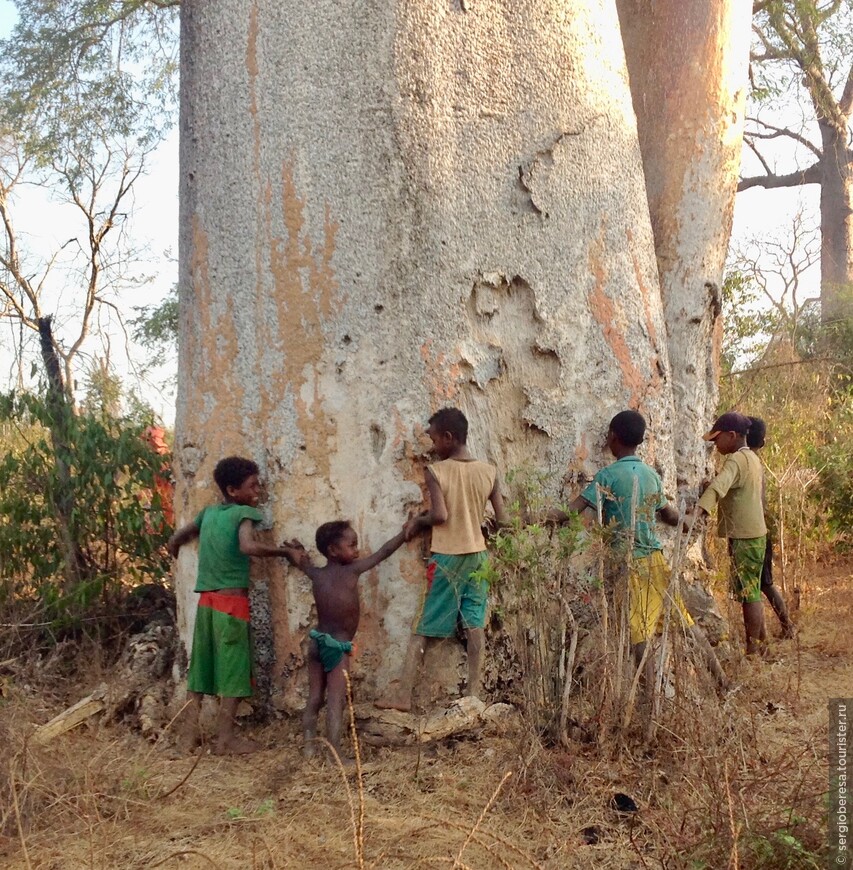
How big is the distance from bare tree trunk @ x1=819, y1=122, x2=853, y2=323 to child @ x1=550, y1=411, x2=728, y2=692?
12.3 meters

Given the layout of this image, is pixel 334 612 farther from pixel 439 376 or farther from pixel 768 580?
pixel 768 580

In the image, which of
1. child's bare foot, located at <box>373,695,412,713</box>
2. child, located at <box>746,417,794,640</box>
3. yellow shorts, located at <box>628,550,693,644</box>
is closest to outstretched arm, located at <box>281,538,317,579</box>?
child's bare foot, located at <box>373,695,412,713</box>

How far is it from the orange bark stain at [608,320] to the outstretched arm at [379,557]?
1.15 metres

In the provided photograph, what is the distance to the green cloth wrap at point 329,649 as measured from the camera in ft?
12.0

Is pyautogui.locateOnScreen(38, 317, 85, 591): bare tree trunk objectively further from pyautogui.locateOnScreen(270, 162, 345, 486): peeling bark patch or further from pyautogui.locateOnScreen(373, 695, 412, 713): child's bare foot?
pyautogui.locateOnScreen(373, 695, 412, 713): child's bare foot

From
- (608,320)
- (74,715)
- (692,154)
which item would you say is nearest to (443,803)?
(74,715)

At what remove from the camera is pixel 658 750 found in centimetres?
324

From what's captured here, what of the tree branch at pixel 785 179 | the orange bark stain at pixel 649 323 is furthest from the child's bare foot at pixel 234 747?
the tree branch at pixel 785 179

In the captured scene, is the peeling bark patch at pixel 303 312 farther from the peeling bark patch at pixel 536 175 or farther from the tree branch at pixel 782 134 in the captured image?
the tree branch at pixel 782 134

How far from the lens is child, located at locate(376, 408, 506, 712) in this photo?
370 centimetres

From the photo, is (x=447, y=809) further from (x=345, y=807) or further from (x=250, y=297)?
(x=250, y=297)

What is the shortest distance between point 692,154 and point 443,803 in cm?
362

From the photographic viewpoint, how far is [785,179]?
15.3 metres

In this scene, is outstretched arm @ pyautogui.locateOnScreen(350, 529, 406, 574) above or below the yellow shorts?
above
